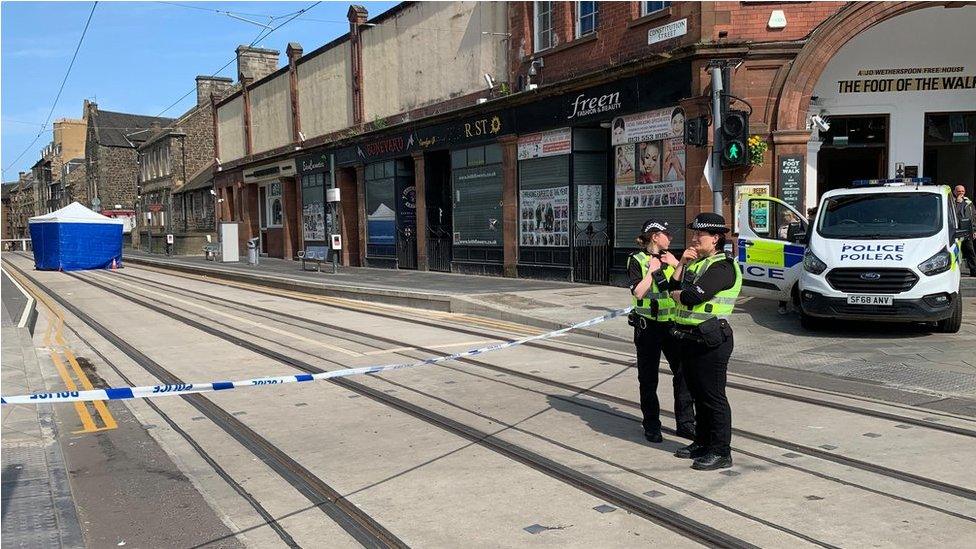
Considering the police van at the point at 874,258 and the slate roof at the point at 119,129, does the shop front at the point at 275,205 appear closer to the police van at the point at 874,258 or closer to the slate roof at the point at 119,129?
the police van at the point at 874,258

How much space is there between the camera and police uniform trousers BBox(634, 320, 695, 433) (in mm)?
5902

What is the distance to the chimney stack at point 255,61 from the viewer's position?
144ft

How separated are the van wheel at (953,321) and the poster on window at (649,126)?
22.5 feet

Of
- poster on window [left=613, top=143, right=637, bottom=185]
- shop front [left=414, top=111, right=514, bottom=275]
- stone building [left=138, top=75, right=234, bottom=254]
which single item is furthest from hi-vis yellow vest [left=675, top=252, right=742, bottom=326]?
stone building [left=138, top=75, right=234, bottom=254]

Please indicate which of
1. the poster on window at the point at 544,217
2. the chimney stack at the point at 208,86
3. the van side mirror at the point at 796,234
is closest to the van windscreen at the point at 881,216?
the van side mirror at the point at 796,234

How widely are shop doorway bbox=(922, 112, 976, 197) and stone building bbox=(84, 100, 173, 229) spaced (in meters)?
72.5

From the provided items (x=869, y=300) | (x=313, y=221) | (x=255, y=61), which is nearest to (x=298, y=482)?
(x=869, y=300)

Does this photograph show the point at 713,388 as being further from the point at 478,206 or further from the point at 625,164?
the point at 478,206

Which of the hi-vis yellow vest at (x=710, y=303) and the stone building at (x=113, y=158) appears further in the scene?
the stone building at (x=113, y=158)

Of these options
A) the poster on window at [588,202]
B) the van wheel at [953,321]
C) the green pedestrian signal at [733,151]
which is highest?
the green pedestrian signal at [733,151]

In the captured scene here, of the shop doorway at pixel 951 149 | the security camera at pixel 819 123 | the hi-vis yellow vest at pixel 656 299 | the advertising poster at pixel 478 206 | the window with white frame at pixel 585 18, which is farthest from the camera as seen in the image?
the advertising poster at pixel 478 206

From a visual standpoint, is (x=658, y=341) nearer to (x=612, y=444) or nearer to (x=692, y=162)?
(x=612, y=444)

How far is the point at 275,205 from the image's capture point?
3922cm

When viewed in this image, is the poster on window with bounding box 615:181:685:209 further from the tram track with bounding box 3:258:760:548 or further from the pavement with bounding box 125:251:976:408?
the tram track with bounding box 3:258:760:548
